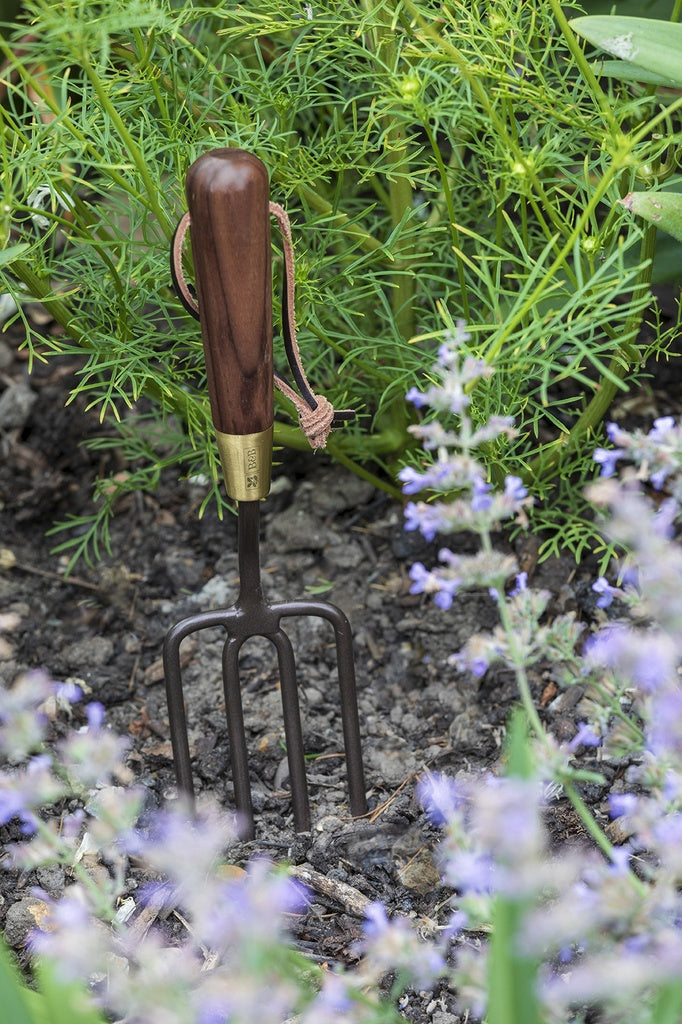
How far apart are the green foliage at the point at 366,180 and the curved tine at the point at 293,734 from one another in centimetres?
26

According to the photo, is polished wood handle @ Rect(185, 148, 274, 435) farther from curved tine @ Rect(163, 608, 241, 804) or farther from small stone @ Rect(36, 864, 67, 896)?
small stone @ Rect(36, 864, 67, 896)

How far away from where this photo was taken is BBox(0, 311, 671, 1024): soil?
1029 millimetres

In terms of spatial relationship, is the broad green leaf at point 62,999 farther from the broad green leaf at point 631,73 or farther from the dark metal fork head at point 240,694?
the broad green leaf at point 631,73

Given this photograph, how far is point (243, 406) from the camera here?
95 cm

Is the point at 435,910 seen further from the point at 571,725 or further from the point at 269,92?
the point at 269,92

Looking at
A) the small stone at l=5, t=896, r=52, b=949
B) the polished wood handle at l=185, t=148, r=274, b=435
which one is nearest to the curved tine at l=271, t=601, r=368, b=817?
the polished wood handle at l=185, t=148, r=274, b=435

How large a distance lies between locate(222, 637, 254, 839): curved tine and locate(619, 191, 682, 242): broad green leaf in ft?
1.82

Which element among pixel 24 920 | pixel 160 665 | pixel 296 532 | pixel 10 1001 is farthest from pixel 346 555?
pixel 10 1001

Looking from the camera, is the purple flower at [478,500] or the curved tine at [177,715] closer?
the purple flower at [478,500]

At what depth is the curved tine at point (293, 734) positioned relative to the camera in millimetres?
1063

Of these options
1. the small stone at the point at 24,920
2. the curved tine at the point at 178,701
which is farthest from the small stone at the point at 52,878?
the curved tine at the point at 178,701

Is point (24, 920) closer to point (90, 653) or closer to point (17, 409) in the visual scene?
point (90, 653)

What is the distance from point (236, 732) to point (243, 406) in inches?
13.4

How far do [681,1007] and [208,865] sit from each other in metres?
0.25
